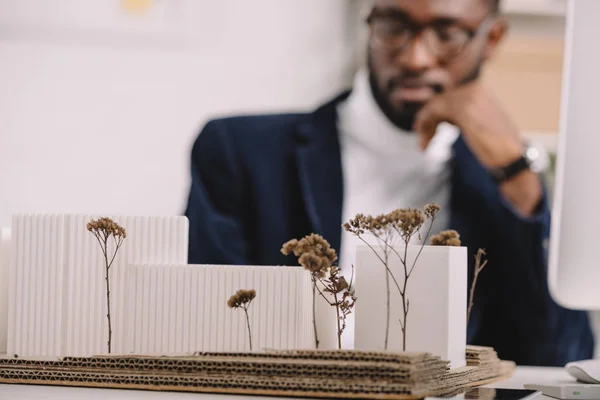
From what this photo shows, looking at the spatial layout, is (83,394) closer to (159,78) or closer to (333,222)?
(333,222)

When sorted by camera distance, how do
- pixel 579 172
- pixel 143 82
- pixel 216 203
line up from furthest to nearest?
1. pixel 143 82
2. pixel 216 203
3. pixel 579 172

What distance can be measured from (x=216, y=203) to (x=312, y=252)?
146 centimetres

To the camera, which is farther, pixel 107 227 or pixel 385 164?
pixel 385 164

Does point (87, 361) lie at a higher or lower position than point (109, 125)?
lower

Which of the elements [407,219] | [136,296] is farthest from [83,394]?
[407,219]

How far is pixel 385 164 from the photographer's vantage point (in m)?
2.51

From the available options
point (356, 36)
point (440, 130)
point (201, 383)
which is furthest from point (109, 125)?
point (201, 383)

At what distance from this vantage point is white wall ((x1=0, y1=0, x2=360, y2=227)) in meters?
2.55

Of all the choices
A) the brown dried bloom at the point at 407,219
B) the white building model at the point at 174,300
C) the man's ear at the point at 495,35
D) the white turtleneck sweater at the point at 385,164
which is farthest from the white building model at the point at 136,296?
the man's ear at the point at 495,35

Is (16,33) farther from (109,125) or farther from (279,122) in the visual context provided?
(279,122)

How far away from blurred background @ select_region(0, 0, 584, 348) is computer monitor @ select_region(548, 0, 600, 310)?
145 cm

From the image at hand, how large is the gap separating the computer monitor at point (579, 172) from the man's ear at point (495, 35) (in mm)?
1445

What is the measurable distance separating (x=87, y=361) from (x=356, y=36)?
1636mm

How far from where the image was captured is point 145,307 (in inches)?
43.4
